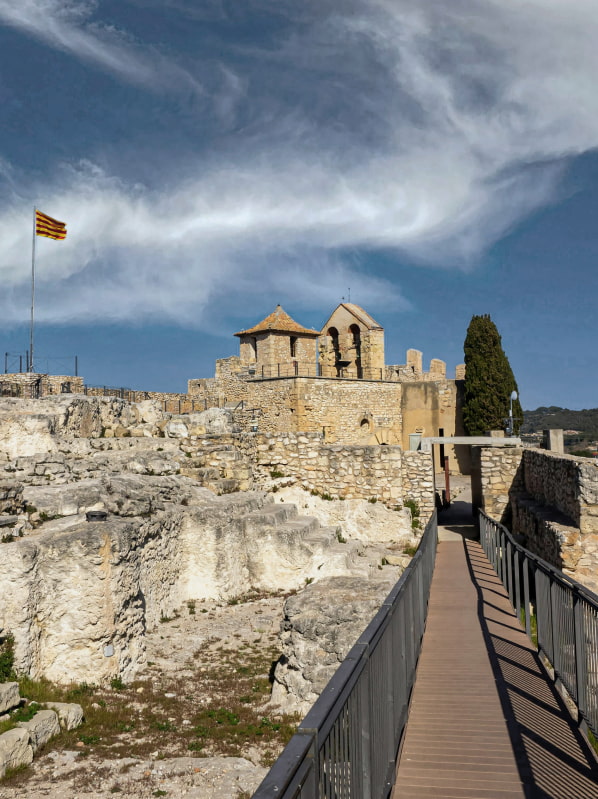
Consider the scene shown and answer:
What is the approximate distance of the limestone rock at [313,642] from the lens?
7469 mm

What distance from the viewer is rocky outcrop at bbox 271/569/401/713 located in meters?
7.46

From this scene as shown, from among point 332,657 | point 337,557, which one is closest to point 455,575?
point 337,557

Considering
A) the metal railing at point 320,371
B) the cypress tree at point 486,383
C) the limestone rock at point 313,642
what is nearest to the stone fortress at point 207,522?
the limestone rock at point 313,642

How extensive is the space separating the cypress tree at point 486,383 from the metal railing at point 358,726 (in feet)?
88.9

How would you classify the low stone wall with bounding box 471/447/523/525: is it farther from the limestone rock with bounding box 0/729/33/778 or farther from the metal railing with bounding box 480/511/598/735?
the limestone rock with bounding box 0/729/33/778

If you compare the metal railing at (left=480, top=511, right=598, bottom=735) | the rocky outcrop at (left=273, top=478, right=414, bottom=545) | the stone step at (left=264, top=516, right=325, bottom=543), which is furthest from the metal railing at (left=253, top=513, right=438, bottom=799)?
the rocky outcrop at (left=273, top=478, right=414, bottom=545)

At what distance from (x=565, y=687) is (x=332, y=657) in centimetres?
310

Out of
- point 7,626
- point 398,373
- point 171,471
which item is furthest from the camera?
point 398,373

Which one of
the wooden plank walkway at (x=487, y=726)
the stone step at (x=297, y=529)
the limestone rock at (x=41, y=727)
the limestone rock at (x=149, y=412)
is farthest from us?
the limestone rock at (x=149, y=412)

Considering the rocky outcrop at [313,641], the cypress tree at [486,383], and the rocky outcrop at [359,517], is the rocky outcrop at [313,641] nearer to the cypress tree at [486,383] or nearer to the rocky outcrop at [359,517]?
the rocky outcrop at [359,517]

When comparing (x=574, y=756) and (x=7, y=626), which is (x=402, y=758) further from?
(x=7, y=626)

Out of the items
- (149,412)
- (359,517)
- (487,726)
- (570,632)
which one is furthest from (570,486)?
(149,412)

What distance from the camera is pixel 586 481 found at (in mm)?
9867

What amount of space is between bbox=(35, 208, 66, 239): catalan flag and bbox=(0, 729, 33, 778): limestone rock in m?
20.0
